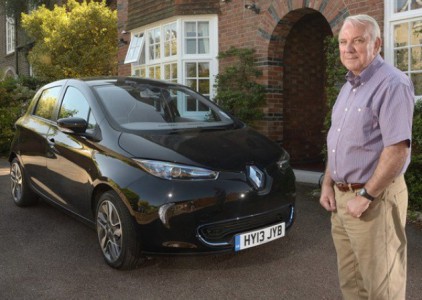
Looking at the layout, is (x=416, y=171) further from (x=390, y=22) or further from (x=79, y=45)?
(x=79, y=45)

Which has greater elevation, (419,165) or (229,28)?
(229,28)

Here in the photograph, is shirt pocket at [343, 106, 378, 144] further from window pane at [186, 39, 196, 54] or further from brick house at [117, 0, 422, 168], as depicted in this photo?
window pane at [186, 39, 196, 54]

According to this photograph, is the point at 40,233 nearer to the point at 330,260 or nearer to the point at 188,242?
the point at 188,242

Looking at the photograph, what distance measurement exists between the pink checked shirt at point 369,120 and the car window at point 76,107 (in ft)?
8.03

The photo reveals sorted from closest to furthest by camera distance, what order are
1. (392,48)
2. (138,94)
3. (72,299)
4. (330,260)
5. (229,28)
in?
1. (72,299)
2. (330,260)
3. (138,94)
4. (392,48)
5. (229,28)

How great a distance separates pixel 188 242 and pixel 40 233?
2142mm

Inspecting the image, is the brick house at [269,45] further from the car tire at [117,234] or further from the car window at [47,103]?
the car tire at [117,234]

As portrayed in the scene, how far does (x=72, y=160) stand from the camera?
4055 mm

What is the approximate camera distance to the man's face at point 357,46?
203 centimetres

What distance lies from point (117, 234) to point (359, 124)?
217 centimetres

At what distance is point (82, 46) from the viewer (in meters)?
14.4


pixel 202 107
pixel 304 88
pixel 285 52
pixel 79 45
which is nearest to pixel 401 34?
pixel 285 52

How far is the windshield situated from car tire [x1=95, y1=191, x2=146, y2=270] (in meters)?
0.71

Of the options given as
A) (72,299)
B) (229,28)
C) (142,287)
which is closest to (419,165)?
(142,287)
